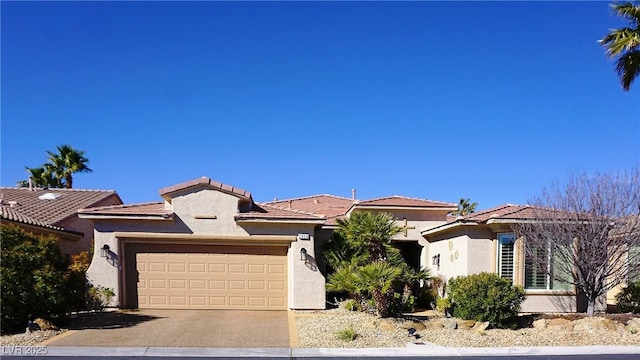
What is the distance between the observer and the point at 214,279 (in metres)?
13.7

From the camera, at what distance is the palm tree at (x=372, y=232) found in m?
11.9

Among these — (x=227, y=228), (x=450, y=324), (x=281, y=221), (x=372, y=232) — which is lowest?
(x=450, y=324)

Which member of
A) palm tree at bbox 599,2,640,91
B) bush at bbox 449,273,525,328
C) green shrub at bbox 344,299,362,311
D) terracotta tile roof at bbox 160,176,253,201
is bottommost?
green shrub at bbox 344,299,362,311

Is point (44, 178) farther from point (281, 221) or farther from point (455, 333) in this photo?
point (455, 333)

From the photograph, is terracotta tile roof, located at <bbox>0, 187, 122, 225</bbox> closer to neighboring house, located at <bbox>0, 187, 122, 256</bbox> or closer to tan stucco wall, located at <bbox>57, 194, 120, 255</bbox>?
neighboring house, located at <bbox>0, 187, 122, 256</bbox>

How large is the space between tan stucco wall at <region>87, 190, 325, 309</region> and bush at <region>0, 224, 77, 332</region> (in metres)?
2.63

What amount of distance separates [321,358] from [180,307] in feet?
22.6

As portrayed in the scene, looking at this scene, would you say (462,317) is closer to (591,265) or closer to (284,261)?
(591,265)

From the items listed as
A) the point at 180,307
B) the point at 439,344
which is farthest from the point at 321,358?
the point at 180,307

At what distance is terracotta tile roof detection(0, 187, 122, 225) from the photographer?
614 inches

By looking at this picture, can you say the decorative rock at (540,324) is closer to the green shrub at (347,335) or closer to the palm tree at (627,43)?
the green shrub at (347,335)

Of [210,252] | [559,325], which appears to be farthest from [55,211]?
[559,325]

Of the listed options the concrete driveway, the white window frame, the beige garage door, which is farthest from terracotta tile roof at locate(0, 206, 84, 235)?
the white window frame

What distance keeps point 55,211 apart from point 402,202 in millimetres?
13895
